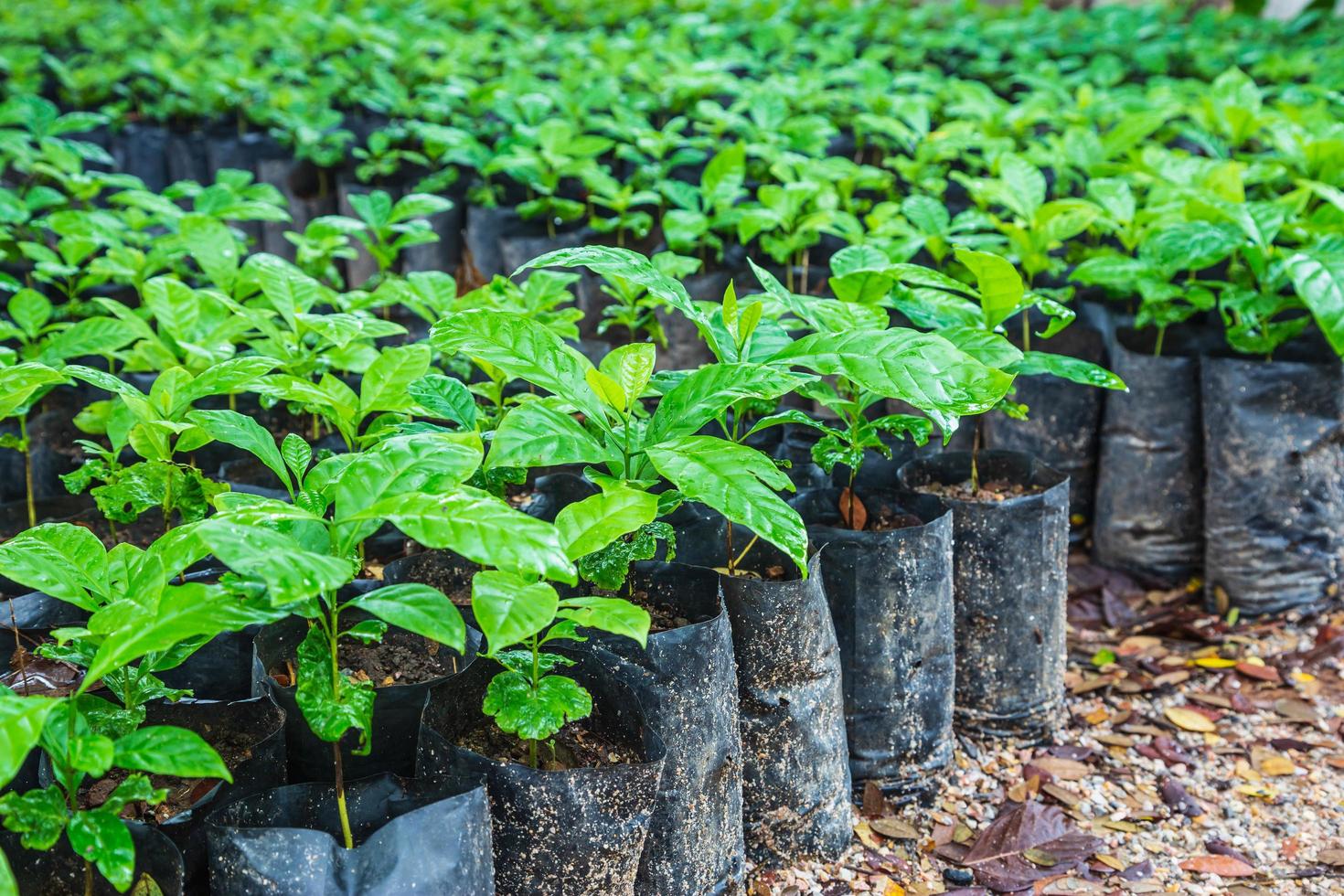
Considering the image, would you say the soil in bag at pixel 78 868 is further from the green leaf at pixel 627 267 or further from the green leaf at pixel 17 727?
the green leaf at pixel 627 267

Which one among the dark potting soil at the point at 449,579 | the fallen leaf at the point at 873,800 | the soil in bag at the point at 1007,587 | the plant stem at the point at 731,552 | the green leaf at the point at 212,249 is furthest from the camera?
the green leaf at the point at 212,249

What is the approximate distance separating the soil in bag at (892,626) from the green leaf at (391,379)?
0.62m

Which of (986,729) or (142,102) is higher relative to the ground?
(142,102)

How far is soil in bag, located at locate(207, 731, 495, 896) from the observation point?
115 centimetres

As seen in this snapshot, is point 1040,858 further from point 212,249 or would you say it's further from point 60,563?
point 212,249

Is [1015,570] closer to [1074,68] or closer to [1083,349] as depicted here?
[1083,349]

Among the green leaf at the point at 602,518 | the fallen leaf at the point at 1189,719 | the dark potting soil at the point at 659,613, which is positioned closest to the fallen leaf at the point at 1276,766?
the fallen leaf at the point at 1189,719

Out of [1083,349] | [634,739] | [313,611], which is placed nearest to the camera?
[313,611]

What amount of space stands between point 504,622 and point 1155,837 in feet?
4.13

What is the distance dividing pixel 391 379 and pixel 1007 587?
1075 mm

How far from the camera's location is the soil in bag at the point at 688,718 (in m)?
1.42

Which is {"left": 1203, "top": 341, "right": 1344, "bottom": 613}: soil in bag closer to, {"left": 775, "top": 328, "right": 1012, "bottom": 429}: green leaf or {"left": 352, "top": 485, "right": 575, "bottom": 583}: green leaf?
{"left": 775, "top": 328, "right": 1012, "bottom": 429}: green leaf

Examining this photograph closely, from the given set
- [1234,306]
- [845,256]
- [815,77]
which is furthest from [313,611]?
[815,77]

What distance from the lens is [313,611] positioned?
1.17m
